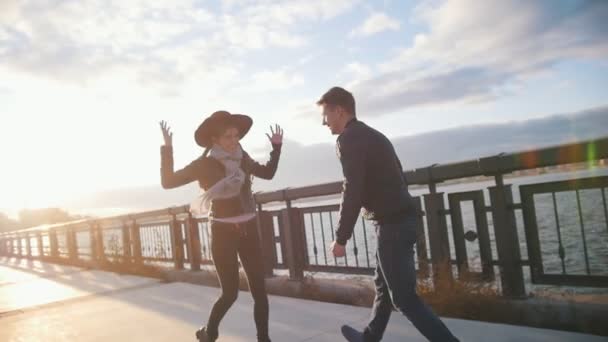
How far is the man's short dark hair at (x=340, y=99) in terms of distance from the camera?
2.93 meters

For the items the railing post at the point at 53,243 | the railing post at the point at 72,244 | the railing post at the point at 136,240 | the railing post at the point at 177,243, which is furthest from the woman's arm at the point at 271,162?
the railing post at the point at 53,243

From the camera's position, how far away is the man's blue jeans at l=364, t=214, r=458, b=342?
8.38 ft

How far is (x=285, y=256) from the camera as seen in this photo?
587cm

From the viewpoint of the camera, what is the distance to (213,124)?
371 cm

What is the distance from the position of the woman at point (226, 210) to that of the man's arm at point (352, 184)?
1128mm

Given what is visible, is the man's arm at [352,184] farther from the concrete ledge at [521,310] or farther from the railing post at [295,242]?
the railing post at [295,242]

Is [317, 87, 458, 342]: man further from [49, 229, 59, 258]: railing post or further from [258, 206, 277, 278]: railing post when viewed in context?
[49, 229, 59, 258]: railing post

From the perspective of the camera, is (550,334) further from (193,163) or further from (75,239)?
(75,239)

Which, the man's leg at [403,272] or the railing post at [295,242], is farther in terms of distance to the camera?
the railing post at [295,242]

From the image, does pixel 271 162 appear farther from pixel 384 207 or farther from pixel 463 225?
pixel 463 225

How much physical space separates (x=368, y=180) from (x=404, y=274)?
591mm

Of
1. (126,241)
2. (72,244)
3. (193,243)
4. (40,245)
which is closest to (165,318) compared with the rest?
(193,243)

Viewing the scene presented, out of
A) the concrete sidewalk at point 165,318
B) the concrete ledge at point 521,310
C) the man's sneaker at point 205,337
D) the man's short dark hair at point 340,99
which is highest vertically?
the man's short dark hair at point 340,99

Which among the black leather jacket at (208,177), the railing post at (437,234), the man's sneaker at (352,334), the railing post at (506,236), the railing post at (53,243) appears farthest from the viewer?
the railing post at (53,243)
